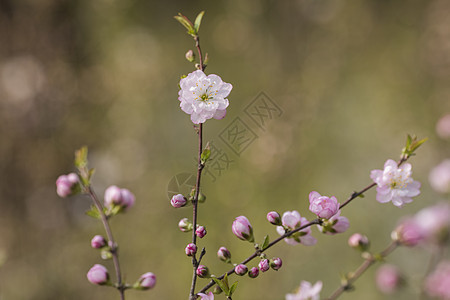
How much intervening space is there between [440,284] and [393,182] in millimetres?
→ 338

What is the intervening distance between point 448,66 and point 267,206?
100 cm

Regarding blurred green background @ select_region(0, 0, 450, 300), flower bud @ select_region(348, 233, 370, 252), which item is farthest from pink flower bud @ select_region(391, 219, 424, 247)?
blurred green background @ select_region(0, 0, 450, 300)

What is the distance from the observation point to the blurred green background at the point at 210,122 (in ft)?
5.26

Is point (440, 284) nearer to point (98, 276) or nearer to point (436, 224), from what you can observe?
point (436, 224)

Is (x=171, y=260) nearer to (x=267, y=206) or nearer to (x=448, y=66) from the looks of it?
(x=267, y=206)

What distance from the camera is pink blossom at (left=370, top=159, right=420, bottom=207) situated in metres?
0.49

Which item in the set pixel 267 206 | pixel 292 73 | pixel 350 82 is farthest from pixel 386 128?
→ pixel 267 206

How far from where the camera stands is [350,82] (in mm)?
2057

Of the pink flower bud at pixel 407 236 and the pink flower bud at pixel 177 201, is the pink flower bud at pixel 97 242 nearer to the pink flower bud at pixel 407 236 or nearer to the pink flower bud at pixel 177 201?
the pink flower bud at pixel 177 201

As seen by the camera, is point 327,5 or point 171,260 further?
point 327,5

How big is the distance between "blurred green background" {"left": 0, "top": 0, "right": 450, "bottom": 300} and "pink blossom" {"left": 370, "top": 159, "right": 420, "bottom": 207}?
3.20ft

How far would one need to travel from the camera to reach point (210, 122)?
2023 mm

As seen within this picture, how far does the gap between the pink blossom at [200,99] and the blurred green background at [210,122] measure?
1.05 meters

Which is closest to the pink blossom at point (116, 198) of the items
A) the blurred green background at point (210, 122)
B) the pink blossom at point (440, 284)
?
the pink blossom at point (440, 284)
